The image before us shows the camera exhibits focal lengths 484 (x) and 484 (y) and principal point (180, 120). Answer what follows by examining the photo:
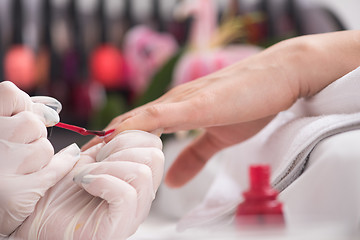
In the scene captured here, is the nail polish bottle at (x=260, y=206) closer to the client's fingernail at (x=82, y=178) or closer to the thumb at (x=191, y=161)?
the client's fingernail at (x=82, y=178)

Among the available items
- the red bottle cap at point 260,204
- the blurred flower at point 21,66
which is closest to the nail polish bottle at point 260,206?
the red bottle cap at point 260,204

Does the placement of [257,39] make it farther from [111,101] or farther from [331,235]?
[331,235]

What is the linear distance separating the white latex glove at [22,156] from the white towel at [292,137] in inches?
6.8

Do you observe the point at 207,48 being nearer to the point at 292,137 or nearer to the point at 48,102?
the point at 292,137

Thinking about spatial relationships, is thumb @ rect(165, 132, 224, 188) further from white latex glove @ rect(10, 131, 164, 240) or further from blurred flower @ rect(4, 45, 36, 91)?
blurred flower @ rect(4, 45, 36, 91)

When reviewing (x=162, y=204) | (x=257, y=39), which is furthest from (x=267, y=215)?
(x=257, y=39)

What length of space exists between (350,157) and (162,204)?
56 cm

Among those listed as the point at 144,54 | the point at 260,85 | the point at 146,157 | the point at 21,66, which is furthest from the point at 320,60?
the point at 21,66

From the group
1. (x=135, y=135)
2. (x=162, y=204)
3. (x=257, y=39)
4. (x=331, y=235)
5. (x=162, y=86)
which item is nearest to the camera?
(x=331, y=235)

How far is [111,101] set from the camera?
46.6 inches

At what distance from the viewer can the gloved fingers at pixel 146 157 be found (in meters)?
0.35

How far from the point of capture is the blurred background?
4.93ft

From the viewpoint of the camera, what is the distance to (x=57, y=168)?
355mm

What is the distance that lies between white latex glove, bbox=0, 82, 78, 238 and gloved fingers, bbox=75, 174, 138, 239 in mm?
32
